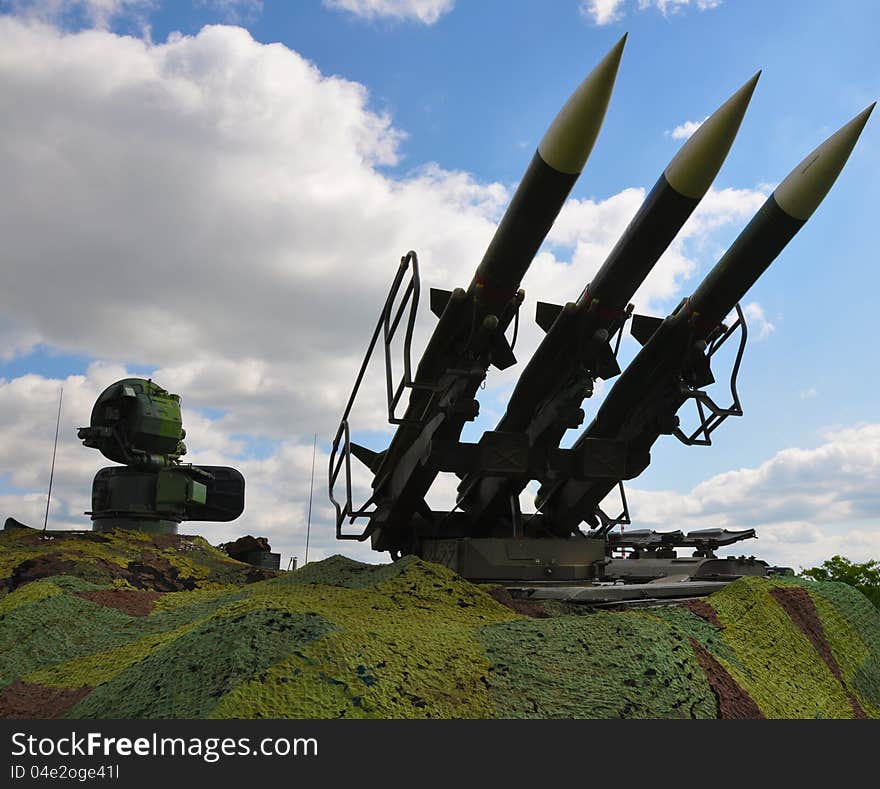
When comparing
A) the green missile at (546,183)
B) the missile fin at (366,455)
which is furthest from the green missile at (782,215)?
the missile fin at (366,455)

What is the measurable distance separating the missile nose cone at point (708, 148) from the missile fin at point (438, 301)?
5.68 ft

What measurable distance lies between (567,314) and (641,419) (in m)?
1.10

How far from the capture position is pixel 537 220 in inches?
220

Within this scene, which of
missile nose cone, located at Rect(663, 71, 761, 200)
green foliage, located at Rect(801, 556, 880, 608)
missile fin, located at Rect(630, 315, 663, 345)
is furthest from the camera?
green foliage, located at Rect(801, 556, 880, 608)

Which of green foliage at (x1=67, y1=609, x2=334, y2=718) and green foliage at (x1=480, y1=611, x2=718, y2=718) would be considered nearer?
green foliage at (x1=67, y1=609, x2=334, y2=718)

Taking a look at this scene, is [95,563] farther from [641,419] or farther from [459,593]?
[641,419]

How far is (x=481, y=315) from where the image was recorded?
5953 mm

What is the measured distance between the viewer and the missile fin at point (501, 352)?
19.9 ft

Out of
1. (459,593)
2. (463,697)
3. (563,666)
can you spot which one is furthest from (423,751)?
(459,593)

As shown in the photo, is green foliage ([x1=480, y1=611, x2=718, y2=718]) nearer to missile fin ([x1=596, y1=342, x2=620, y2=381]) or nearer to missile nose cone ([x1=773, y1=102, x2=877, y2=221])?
missile fin ([x1=596, y1=342, x2=620, y2=381])

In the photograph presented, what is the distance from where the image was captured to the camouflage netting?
10.1 ft

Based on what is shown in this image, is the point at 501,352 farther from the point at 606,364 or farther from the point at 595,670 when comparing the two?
the point at 595,670

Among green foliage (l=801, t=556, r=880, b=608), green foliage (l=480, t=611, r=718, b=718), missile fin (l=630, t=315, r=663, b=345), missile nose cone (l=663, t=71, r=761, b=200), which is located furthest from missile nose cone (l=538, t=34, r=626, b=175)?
green foliage (l=801, t=556, r=880, b=608)

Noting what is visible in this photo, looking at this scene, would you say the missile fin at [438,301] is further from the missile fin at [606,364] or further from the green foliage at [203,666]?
the green foliage at [203,666]
